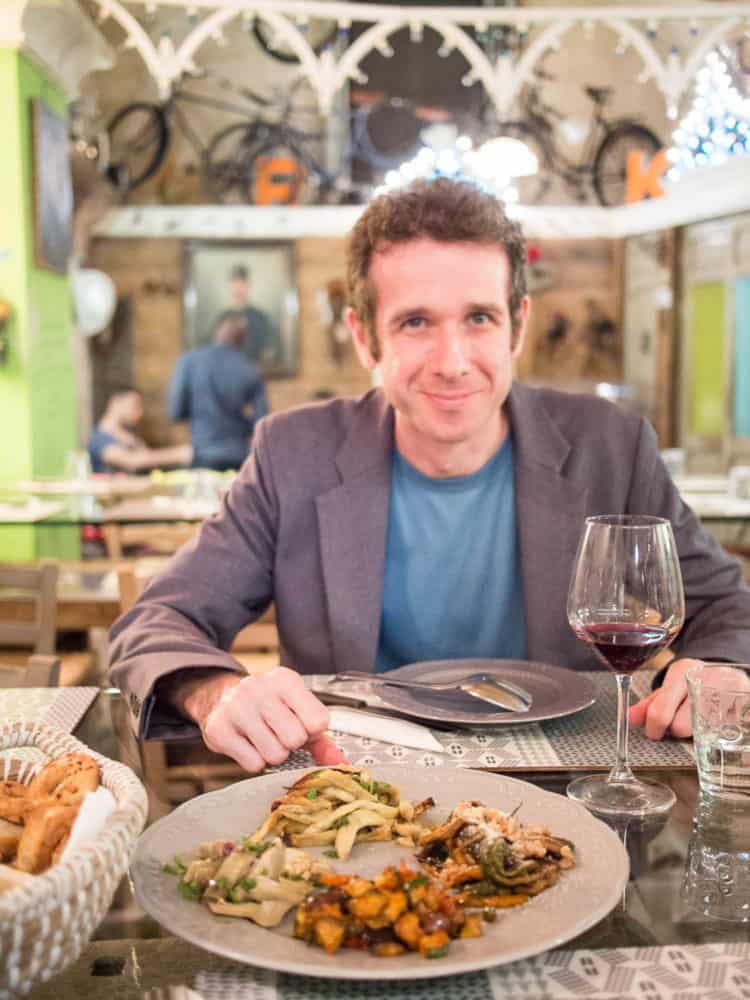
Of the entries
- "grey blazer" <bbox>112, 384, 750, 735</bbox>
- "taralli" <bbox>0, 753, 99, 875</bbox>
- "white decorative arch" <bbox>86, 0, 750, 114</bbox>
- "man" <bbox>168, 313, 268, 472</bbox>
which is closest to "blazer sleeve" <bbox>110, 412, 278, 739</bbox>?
"grey blazer" <bbox>112, 384, 750, 735</bbox>

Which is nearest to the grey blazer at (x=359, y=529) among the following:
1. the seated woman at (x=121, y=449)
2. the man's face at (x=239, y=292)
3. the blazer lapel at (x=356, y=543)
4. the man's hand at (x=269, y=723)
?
the blazer lapel at (x=356, y=543)

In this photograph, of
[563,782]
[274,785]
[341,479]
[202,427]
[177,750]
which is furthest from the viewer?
[202,427]

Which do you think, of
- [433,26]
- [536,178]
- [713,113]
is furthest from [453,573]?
[536,178]

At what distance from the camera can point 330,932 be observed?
2.46 ft

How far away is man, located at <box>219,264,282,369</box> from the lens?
34.6 feet

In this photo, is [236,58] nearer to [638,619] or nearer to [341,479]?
[341,479]

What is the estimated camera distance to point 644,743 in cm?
131

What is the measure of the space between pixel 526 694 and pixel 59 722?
59cm

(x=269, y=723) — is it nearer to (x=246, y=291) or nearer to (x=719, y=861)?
(x=719, y=861)

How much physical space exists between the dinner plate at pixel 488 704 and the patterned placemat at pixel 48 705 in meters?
0.40

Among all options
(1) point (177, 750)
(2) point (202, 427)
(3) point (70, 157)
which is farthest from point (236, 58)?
(1) point (177, 750)

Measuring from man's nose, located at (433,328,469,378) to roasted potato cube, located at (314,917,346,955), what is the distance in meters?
1.12

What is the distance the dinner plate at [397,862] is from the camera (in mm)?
735

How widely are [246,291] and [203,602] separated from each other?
29.9 ft
